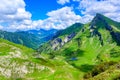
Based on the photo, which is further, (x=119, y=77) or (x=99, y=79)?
(x=99, y=79)

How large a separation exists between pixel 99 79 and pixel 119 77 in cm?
673

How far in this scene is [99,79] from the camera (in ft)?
215

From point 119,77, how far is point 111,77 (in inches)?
124

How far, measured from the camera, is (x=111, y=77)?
2483 inches

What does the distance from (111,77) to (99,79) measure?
3705mm

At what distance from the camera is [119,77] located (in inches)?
2372
